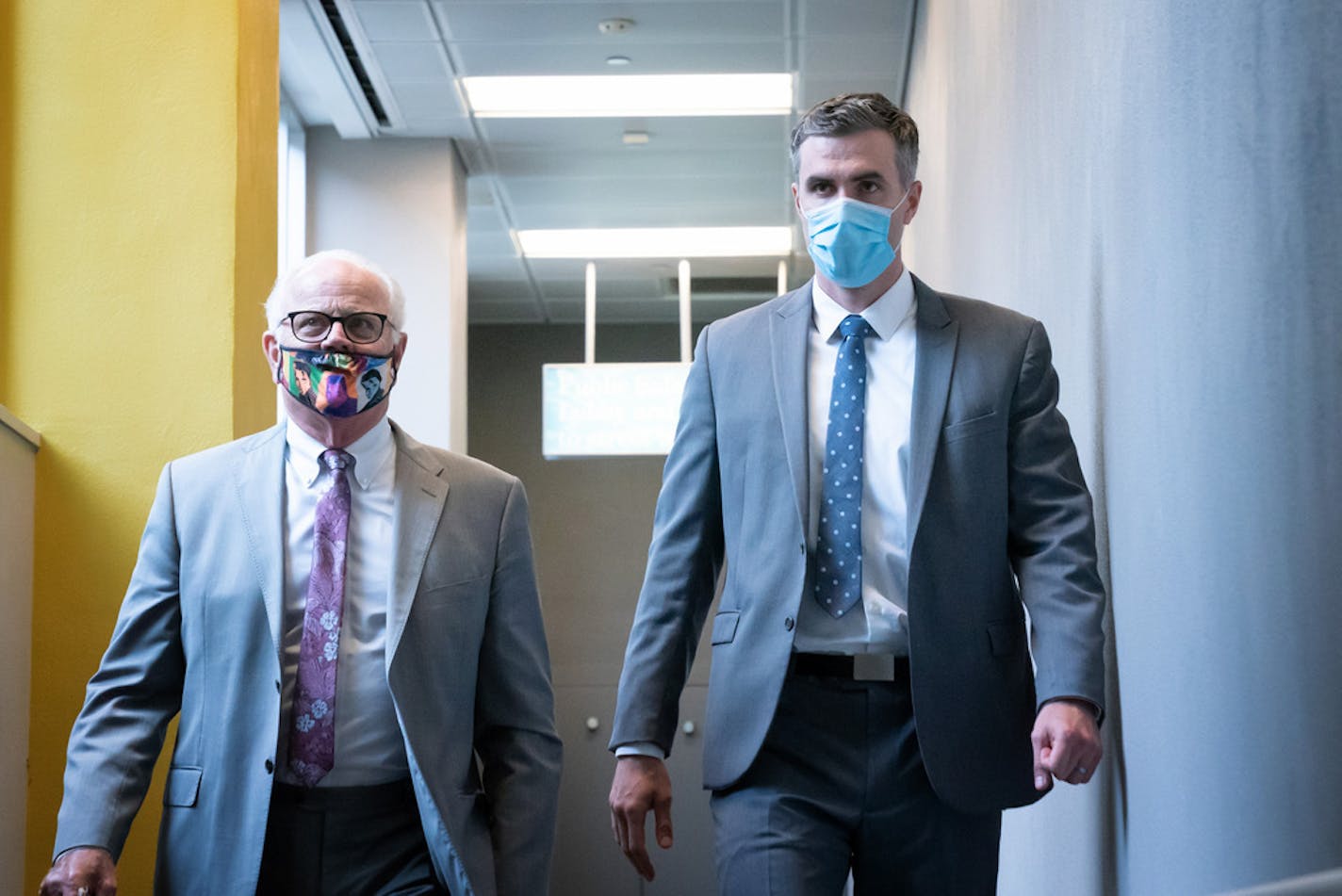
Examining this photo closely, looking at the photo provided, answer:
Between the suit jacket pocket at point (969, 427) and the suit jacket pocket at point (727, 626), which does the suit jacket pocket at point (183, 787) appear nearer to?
the suit jacket pocket at point (727, 626)

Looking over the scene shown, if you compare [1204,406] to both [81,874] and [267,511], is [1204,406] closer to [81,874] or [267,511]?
[267,511]

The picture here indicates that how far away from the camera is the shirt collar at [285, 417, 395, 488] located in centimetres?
302

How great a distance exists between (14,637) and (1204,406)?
281cm

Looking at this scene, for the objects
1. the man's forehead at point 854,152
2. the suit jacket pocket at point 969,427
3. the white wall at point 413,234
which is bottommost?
the suit jacket pocket at point 969,427

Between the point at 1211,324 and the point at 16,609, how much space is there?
285 centimetres

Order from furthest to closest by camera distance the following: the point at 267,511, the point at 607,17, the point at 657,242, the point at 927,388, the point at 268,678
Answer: the point at 657,242, the point at 607,17, the point at 267,511, the point at 268,678, the point at 927,388

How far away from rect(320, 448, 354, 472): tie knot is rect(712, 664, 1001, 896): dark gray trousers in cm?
92

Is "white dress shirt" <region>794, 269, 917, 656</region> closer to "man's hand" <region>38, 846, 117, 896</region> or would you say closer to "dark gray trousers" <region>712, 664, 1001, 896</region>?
"dark gray trousers" <region>712, 664, 1001, 896</region>

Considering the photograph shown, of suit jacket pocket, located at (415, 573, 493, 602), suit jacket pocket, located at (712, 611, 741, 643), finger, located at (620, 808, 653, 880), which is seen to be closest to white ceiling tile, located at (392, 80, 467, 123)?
suit jacket pocket, located at (415, 573, 493, 602)

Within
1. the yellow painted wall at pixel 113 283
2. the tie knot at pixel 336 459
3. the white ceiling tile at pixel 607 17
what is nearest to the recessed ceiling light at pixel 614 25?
the white ceiling tile at pixel 607 17

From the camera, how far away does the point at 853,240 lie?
8.76 ft

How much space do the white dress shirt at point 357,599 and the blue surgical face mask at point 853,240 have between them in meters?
0.88

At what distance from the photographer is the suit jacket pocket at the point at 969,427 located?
8.36 feet

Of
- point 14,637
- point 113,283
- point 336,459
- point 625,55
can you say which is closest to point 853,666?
point 336,459
